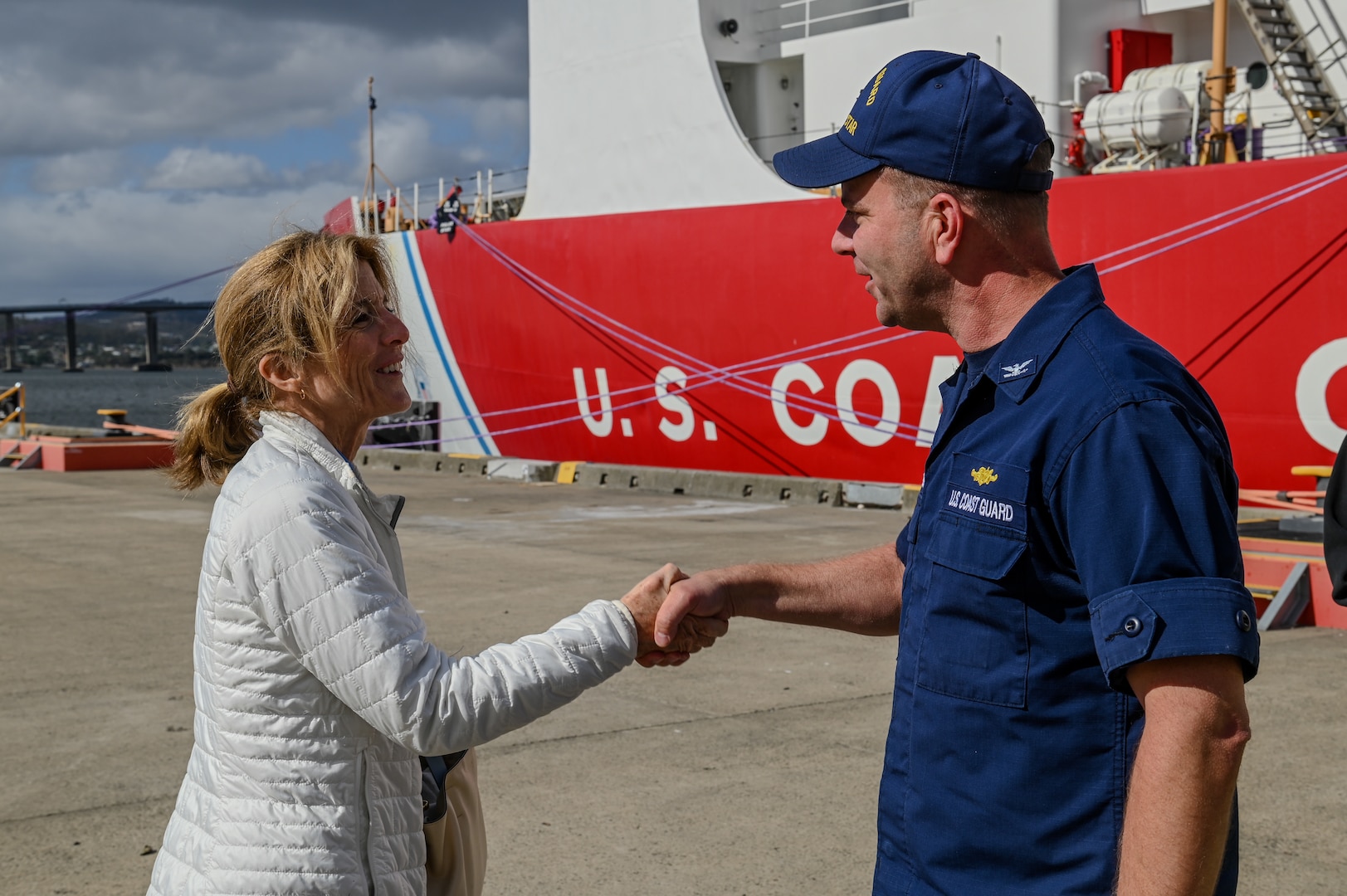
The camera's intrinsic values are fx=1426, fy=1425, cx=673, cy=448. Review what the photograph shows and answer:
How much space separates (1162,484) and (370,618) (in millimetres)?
1030

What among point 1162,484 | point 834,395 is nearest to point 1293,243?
point 834,395

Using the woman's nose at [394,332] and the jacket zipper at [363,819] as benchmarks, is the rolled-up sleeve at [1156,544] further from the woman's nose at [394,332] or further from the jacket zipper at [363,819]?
the woman's nose at [394,332]

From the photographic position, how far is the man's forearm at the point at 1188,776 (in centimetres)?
149

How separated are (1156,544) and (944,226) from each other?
0.55 metres

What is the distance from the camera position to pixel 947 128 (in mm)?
1816

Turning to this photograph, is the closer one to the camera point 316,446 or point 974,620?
point 974,620

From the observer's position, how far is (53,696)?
225 inches

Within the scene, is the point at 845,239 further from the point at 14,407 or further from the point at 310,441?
the point at 14,407

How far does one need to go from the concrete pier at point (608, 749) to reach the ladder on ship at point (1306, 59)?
5588 millimetres

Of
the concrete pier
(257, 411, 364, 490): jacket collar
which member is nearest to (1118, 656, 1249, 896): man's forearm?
(257, 411, 364, 490): jacket collar

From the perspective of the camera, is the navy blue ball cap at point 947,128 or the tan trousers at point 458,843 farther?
the tan trousers at point 458,843

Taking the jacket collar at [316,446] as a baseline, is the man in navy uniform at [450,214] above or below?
above

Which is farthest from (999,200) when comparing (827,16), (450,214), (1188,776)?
(450,214)

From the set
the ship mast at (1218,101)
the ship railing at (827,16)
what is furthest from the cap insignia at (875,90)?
the ship railing at (827,16)
